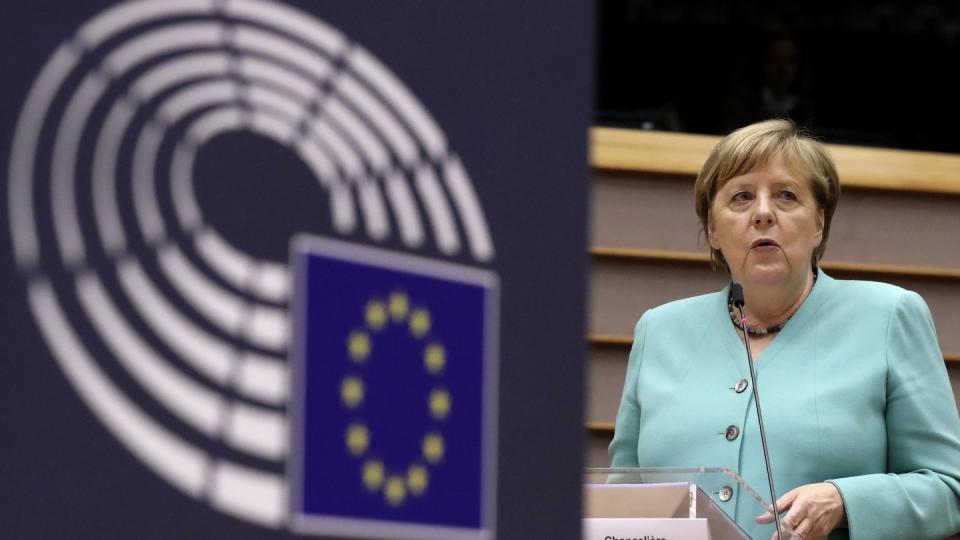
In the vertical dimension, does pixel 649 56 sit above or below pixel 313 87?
above

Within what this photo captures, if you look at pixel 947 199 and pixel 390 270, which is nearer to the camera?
pixel 390 270

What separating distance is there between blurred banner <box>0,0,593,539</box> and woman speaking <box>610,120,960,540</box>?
1414 millimetres

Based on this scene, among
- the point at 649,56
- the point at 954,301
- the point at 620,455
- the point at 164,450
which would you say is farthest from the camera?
the point at 649,56

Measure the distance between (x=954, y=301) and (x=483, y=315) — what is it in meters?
3.78

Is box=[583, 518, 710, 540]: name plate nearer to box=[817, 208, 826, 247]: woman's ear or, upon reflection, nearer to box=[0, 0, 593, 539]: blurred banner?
box=[817, 208, 826, 247]: woman's ear

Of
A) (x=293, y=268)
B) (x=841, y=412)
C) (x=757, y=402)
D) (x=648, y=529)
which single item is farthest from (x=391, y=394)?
(x=841, y=412)

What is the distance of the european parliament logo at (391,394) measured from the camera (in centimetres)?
66

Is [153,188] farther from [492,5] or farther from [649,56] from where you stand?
[649,56]

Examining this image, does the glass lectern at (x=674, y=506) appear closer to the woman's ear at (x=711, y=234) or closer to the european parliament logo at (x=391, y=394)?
the woman's ear at (x=711, y=234)

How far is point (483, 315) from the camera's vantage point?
2.26 feet

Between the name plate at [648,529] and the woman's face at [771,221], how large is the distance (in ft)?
2.21

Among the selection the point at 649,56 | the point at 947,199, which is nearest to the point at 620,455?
the point at 947,199

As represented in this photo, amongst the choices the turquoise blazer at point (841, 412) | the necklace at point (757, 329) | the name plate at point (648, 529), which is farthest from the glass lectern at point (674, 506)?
the necklace at point (757, 329)

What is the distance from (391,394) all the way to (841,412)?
5.55 feet
